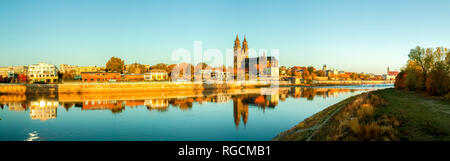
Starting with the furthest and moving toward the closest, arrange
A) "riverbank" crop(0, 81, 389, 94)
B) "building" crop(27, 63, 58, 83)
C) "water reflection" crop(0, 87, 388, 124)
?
"building" crop(27, 63, 58, 83) < "riverbank" crop(0, 81, 389, 94) < "water reflection" crop(0, 87, 388, 124)

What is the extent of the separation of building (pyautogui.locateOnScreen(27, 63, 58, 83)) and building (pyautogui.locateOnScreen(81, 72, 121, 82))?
13.5 meters

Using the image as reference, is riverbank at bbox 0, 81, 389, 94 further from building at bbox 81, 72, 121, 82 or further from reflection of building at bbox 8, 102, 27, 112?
reflection of building at bbox 8, 102, 27, 112

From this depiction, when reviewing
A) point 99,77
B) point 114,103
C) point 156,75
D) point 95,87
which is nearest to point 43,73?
point 99,77

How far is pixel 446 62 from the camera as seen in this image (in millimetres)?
24156

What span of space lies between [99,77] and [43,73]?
69.6 ft

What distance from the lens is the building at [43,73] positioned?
7912 centimetres

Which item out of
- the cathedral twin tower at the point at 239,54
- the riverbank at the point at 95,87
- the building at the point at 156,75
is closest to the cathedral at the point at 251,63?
the cathedral twin tower at the point at 239,54

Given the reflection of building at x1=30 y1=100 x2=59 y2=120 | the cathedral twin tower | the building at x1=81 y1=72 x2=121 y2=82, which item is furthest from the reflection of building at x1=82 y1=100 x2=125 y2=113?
the cathedral twin tower

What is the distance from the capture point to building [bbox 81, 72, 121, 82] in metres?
75.1

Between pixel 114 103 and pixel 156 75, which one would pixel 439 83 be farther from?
pixel 156 75

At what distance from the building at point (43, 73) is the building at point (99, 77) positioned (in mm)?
13546
